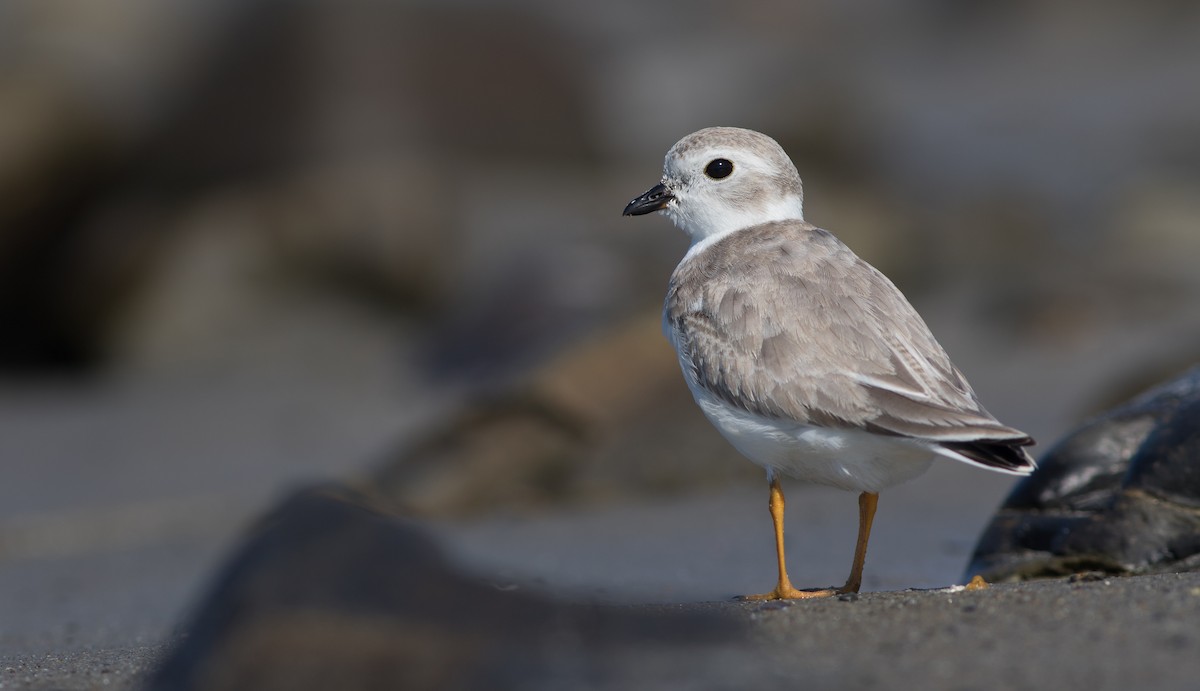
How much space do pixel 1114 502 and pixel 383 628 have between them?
277 cm

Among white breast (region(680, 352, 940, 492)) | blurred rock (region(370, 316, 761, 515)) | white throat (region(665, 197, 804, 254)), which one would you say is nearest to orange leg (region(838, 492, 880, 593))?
white breast (region(680, 352, 940, 492))

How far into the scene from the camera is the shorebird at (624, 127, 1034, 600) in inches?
163

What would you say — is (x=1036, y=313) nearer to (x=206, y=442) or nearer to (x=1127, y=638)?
(x=206, y=442)

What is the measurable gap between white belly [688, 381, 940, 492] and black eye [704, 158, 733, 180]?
1.08 meters

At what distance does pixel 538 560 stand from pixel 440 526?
0.90 meters

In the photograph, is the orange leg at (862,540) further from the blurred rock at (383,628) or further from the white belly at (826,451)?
the blurred rock at (383,628)

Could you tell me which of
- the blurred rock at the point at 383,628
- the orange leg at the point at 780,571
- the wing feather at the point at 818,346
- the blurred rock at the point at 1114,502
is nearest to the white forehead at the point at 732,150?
the wing feather at the point at 818,346

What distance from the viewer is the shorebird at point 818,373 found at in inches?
163

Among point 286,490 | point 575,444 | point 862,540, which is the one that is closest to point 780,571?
point 862,540

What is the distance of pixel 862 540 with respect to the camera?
468 cm

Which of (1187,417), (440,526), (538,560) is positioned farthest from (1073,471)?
(440,526)

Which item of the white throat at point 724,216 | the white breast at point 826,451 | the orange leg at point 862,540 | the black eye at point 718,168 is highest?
the black eye at point 718,168

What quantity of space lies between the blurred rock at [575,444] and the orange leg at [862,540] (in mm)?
3155

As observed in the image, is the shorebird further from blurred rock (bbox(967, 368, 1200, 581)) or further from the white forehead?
blurred rock (bbox(967, 368, 1200, 581))
